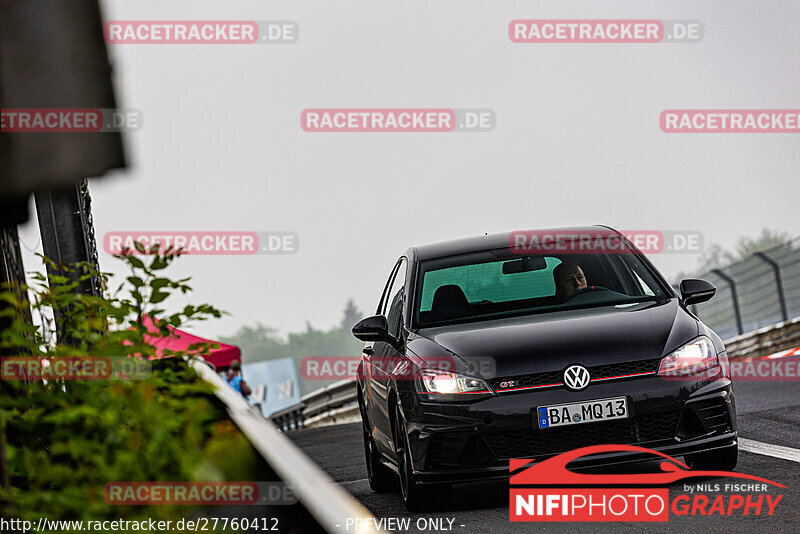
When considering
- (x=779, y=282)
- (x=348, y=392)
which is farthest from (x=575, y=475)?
(x=348, y=392)

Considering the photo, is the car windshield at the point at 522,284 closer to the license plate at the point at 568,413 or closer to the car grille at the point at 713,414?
the car grille at the point at 713,414

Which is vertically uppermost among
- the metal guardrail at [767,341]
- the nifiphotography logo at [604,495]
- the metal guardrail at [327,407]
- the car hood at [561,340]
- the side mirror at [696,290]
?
the side mirror at [696,290]

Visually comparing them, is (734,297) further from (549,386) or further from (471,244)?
(549,386)

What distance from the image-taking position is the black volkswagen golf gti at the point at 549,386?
6.59 metres

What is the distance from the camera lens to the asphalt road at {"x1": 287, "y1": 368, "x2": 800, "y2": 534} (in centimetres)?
591

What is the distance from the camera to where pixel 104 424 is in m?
3.21

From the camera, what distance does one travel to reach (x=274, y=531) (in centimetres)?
260

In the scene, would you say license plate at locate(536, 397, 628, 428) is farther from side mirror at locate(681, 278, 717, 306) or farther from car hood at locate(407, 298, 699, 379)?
side mirror at locate(681, 278, 717, 306)

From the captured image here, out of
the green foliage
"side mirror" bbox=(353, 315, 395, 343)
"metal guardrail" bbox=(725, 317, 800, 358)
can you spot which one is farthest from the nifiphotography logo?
"metal guardrail" bbox=(725, 317, 800, 358)

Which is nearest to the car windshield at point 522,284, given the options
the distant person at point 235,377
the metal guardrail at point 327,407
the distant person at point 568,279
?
the distant person at point 568,279

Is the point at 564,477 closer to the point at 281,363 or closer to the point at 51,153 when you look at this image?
the point at 51,153

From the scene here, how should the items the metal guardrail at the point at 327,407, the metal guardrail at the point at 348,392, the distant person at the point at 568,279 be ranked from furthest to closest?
the metal guardrail at the point at 327,407 < the metal guardrail at the point at 348,392 < the distant person at the point at 568,279

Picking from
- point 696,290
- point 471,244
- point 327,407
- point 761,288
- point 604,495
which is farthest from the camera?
point 327,407

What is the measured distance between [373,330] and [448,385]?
104cm
